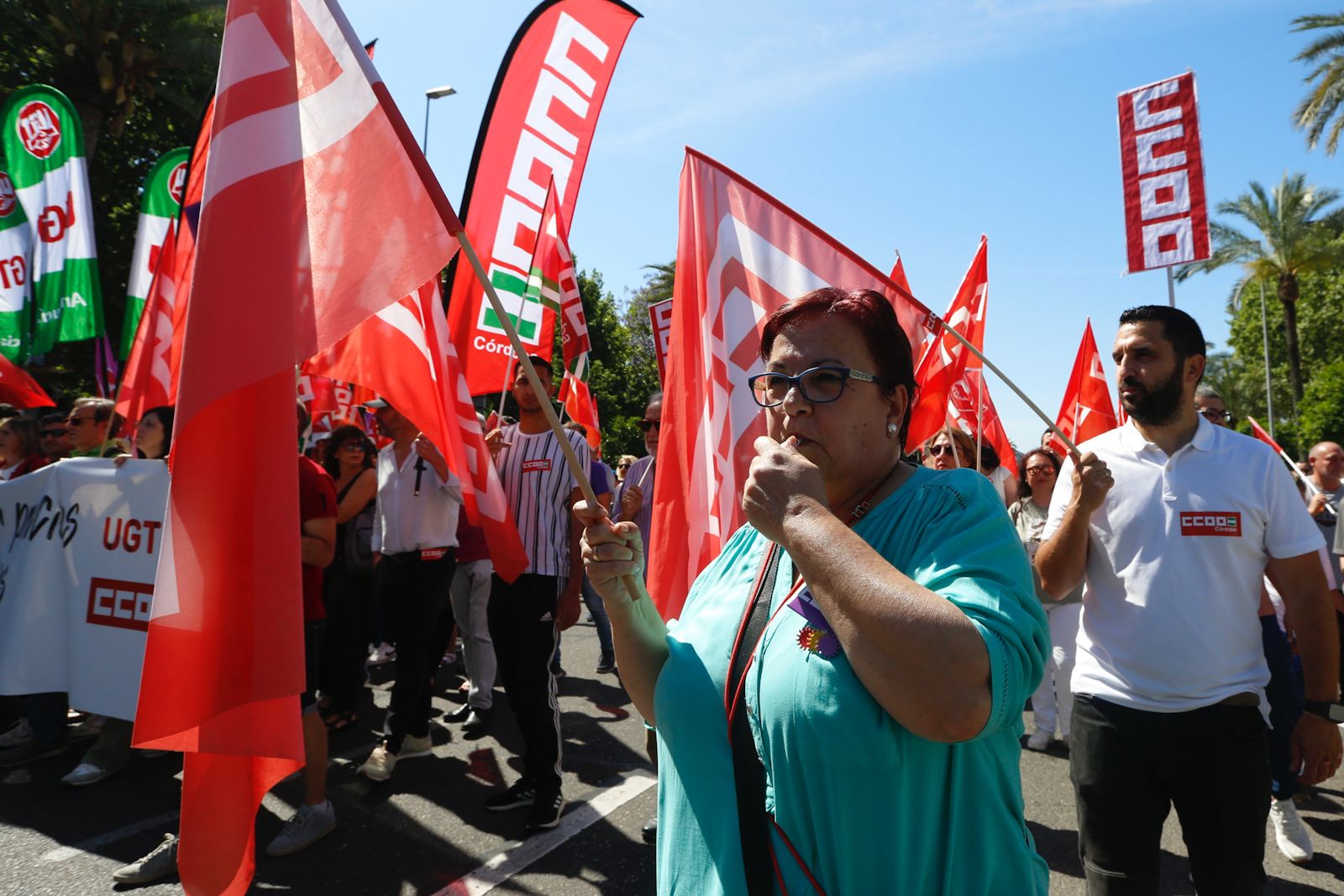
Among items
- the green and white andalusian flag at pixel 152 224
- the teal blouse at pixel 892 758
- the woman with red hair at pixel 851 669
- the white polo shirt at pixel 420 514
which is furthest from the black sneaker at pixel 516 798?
the green and white andalusian flag at pixel 152 224

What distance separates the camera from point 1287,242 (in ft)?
105

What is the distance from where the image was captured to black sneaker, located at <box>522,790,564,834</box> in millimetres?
4227

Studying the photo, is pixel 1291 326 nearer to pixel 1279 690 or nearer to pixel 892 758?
pixel 1279 690

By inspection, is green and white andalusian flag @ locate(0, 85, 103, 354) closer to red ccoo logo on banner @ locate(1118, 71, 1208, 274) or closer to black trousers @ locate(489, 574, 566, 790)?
black trousers @ locate(489, 574, 566, 790)

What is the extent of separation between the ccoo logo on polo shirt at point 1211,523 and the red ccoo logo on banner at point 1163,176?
2479mm

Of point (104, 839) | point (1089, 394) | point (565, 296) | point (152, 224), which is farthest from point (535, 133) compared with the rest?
point (1089, 394)

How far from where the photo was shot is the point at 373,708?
6398mm

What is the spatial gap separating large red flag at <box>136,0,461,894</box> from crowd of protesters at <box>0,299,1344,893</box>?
26.1 inches

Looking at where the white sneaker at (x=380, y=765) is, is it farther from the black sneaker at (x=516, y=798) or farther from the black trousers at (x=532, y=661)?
the black trousers at (x=532, y=661)

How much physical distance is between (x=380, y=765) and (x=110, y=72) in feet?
53.9

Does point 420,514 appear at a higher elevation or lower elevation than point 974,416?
lower

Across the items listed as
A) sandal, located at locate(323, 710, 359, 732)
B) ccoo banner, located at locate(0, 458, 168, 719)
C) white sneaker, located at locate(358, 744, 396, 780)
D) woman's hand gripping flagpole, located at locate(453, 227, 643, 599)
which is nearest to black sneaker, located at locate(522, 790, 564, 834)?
white sneaker, located at locate(358, 744, 396, 780)

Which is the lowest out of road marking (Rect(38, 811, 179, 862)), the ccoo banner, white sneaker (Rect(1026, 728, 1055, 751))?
white sneaker (Rect(1026, 728, 1055, 751))

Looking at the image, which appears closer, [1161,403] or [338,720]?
[1161,403]
